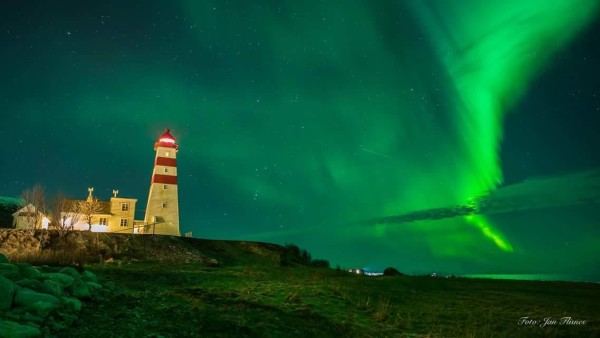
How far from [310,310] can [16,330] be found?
9.25 metres

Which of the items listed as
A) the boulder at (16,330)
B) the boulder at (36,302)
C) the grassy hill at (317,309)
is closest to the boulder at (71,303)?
the grassy hill at (317,309)

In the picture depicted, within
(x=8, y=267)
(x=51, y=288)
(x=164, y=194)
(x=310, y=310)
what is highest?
(x=164, y=194)

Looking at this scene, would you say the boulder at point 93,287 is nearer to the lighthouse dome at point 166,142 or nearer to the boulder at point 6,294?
the boulder at point 6,294

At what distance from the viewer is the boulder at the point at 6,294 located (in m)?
10.5

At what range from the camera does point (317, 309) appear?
52.4 feet

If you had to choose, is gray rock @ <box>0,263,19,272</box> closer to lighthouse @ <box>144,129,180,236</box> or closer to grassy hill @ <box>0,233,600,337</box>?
grassy hill @ <box>0,233,600,337</box>

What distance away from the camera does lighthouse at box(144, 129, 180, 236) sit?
5503 cm

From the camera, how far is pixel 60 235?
38.1m

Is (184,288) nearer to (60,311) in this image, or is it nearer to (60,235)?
(60,311)

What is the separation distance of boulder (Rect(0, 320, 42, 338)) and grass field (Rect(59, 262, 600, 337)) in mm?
1287

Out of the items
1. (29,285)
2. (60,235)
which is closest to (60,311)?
(29,285)

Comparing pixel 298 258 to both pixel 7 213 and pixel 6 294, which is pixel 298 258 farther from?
pixel 7 213

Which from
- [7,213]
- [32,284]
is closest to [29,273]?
[32,284]

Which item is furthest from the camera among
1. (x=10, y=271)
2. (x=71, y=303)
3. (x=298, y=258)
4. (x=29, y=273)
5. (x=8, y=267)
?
(x=298, y=258)
